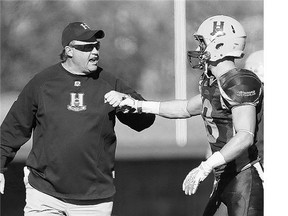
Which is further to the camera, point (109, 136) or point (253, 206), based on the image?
point (109, 136)

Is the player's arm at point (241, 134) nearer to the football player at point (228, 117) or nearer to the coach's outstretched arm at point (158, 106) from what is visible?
the football player at point (228, 117)

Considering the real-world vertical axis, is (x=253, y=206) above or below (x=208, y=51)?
below

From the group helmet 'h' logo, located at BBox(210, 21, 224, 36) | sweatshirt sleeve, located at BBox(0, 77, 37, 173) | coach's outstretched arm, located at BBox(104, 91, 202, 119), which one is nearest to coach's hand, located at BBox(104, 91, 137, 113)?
coach's outstretched arm, located at BBox(104, 91, 202, 119)

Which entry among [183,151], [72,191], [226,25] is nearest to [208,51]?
[226,25]

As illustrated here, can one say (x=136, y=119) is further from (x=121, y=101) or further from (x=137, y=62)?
(x=137, y=62)

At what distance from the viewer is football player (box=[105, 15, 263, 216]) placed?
15.0 feet

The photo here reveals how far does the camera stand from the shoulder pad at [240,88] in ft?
15.1

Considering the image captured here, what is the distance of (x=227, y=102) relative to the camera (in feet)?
15.3

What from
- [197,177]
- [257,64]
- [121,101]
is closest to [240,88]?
[197,177]

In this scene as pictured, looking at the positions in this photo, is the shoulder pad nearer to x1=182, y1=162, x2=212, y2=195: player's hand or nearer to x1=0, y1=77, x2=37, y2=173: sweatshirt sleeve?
x1=182, y1=162, x2=212, y2=195: player's hand
